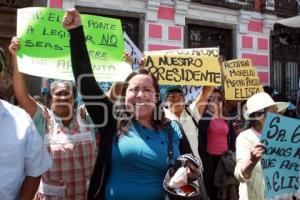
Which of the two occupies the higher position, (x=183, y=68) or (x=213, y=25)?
(x=213, y=25)

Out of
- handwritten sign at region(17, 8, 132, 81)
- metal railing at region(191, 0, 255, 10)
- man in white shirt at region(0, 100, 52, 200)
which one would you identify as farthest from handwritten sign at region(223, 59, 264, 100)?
metal railing at region(191, 0, 255, 10)

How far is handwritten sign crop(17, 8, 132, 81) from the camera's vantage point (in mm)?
3766

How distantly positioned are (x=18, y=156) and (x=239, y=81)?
15.5ft

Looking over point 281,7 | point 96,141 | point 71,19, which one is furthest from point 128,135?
point 281,7

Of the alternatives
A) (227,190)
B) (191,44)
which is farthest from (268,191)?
(191,44)

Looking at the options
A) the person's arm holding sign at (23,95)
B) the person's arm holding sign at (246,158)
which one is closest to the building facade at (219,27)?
the person's arm holding sign at (23,95)

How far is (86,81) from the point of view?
96.7 inches

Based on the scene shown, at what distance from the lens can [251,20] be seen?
11.7 metres

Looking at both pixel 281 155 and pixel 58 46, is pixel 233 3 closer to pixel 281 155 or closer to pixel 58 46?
pixel 58 46

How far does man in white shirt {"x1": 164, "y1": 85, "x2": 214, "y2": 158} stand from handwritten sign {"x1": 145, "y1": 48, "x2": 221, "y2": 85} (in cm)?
24

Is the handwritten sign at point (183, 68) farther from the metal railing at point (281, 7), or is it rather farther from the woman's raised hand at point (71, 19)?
the metal railing at point (281, 7)

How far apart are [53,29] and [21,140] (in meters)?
2.17

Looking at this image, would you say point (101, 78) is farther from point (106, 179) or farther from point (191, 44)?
point (191, 44)

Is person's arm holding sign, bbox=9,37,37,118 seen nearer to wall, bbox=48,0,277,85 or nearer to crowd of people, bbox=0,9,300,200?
crowd of people, bbox=0,9,300,200
